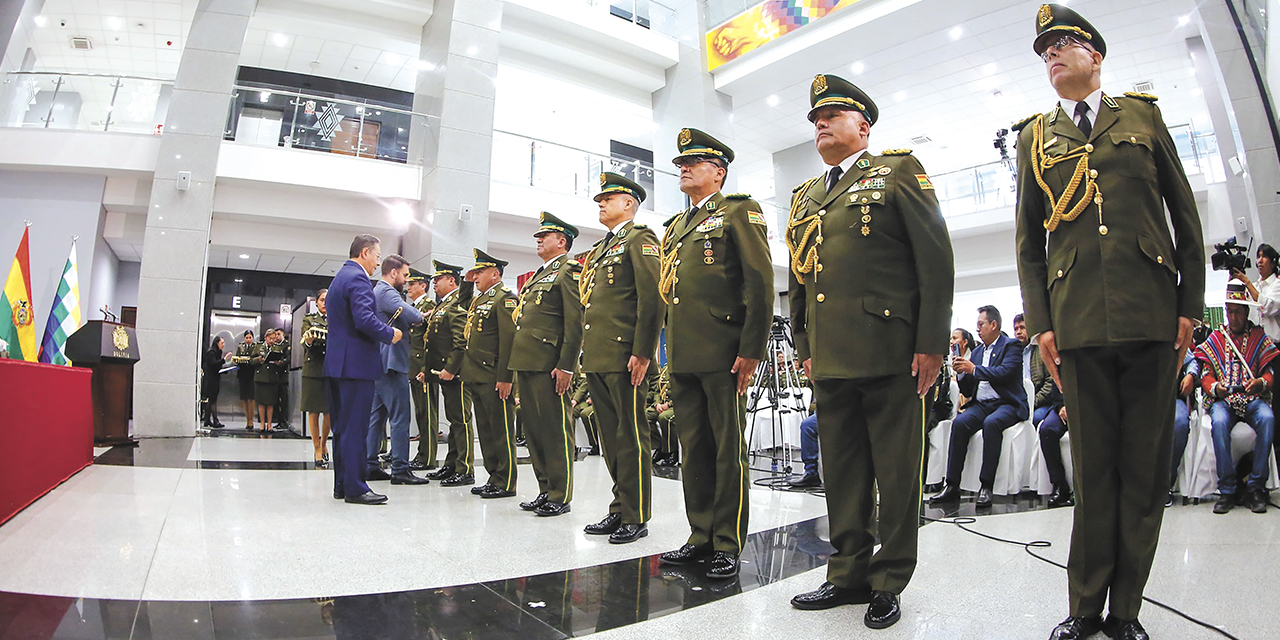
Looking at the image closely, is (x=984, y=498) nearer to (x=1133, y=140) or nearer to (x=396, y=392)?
(x=1133, y=140)

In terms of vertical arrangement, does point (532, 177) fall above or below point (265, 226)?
above

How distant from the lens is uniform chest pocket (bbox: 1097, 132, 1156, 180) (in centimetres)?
149

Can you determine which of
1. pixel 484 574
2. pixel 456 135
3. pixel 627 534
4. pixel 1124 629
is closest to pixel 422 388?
pixel 627 534

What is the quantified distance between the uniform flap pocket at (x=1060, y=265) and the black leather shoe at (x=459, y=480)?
363 cm

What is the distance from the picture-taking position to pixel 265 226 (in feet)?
31.4

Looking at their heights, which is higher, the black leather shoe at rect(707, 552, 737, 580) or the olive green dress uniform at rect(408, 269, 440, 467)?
the olive green dress uniform at rect(408, 269, 440, 467)

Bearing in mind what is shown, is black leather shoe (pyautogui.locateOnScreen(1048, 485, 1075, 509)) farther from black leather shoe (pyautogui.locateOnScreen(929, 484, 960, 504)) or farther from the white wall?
the white wall

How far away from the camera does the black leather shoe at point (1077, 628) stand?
1415mm

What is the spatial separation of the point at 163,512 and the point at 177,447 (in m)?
3.99

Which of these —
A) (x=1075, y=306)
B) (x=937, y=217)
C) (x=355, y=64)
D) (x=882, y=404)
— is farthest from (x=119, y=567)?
(x=355, y=64)

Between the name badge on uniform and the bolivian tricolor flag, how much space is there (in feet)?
15.6

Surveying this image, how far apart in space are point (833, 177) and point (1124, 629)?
135cm

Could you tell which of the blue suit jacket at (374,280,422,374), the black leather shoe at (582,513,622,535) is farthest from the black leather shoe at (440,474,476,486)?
the black leather shoe at (582,513,622,535)

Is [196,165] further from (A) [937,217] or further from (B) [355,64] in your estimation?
(A) [937,217]
